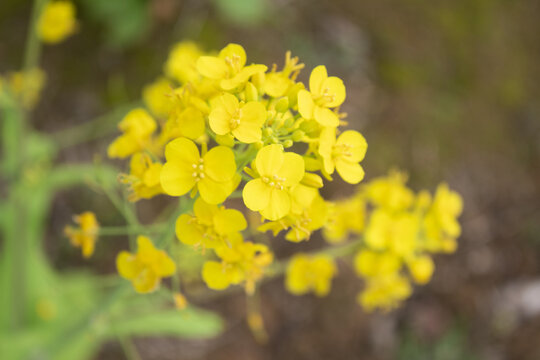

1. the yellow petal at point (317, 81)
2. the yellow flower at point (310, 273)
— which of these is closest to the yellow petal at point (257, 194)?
the yellow petal at point (317, 81)

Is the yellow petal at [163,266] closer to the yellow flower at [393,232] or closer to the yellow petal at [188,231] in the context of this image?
the yellow petal at [188,231]

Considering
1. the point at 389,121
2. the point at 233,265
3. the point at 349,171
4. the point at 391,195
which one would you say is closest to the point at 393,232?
the point at 391,195

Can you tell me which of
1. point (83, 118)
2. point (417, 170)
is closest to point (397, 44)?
point (417, 170)

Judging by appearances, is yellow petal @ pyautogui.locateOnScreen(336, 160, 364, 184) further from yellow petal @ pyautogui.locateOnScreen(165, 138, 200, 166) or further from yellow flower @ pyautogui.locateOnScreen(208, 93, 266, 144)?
A: yellow petal @ pyautogui.locateOnScreen(165, 138, 200, 166)

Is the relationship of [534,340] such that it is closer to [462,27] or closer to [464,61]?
[464,61]

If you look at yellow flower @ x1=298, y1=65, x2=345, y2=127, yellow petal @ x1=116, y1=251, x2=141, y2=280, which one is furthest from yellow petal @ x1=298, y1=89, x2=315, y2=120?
yellow petal @ x1=116, y1=251, x2=141, y2=280

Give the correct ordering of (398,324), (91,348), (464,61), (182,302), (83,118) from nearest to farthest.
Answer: (182,302) < (91,348) < (83,118) < (398,324) < (464,61)

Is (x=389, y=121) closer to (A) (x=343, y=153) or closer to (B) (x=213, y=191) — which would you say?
(A) (x=343, y=153)
